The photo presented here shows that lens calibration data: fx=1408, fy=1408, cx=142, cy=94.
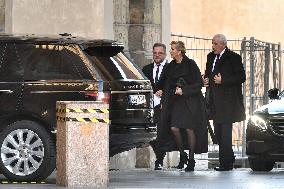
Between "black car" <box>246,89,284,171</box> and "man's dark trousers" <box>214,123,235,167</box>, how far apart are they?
0.96 ft

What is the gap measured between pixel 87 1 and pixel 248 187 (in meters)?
8.56

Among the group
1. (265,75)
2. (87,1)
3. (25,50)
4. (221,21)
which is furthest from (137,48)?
(221,21)

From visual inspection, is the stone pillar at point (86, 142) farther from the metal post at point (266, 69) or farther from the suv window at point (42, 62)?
the metal post at point (266, 69)

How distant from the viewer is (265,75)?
27641mm

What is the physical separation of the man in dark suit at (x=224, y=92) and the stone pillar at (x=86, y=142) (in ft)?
14.2

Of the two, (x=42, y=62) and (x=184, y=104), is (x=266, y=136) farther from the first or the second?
(x=42, y=62)

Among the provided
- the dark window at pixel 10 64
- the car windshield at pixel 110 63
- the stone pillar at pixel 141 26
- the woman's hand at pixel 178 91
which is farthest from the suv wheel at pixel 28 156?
the stone pillar at pixel 141 26

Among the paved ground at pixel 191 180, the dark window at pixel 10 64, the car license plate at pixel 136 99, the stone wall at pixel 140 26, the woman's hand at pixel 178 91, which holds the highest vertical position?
the stone wall at pixel 140 26

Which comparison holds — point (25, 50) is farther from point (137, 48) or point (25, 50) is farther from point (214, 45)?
point (137, 48)

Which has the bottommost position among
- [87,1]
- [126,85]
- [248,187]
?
[248,187]

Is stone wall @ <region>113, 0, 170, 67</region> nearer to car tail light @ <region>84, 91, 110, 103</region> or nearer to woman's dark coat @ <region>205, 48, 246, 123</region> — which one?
woman's dark coat @ <region>205, 48, 246, 123</region>

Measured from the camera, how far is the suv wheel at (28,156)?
697 inches

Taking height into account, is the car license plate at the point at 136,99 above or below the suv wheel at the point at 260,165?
above

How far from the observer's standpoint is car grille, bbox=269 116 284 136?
67.9 ft
